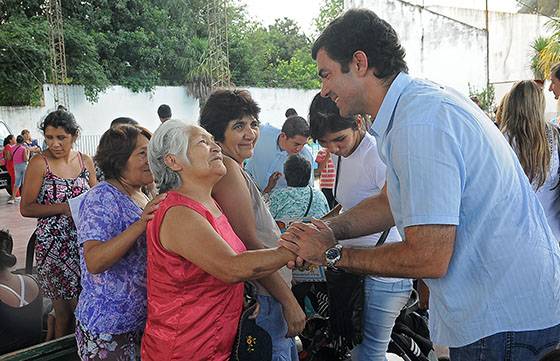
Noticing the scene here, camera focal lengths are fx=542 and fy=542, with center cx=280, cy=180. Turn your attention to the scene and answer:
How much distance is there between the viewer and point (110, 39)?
25062mm

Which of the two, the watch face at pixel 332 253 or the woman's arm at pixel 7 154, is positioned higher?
the watch face at pixel 332 253

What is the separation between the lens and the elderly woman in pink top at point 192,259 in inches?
74.4

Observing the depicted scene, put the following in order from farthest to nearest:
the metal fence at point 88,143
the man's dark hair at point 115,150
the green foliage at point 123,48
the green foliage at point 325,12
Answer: the green foliage at point 325,12 < the green foliage at point 123,48 < the metal fence at point 88,143 < the man's dark hair at point 115,150

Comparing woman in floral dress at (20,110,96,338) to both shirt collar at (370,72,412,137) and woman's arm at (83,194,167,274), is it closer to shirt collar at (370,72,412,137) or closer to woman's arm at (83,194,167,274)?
woman's arm at (83,194,167,274)

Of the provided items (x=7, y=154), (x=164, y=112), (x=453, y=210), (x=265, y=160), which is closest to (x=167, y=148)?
(x=453, y=210)

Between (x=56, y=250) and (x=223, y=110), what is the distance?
76.6 inches

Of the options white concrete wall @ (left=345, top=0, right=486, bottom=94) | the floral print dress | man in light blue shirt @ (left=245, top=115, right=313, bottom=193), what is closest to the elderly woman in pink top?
the floral print dress

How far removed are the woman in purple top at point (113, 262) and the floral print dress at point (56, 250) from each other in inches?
54.2

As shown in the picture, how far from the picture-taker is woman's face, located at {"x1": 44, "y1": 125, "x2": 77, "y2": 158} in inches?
149

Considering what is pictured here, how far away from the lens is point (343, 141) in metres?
2.79

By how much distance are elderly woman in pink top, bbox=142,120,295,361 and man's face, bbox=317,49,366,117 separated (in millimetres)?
540

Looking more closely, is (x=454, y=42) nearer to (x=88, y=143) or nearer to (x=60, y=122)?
(x=88, y=143)

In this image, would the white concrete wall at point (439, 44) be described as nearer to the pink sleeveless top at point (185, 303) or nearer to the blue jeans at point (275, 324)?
the blue jeans at point (275, 324)

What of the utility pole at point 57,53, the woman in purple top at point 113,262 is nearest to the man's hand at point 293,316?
the woman in purple top at point 113,262
